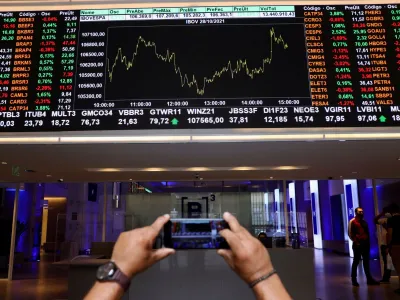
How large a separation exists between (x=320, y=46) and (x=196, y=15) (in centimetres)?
116

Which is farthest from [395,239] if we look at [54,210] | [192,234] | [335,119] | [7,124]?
[54,210]

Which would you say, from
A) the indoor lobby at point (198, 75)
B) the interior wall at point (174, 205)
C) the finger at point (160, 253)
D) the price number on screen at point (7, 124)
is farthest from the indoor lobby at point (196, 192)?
the finger at point (160, 253)

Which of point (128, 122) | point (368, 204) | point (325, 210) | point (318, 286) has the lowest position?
point (318, 286)

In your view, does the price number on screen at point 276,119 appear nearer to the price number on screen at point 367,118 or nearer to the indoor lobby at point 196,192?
the indoor lobby at point 196,192

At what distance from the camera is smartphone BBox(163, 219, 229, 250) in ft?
3.20

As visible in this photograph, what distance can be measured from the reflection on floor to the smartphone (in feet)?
17.8

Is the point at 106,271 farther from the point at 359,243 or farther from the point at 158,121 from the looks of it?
the point at 359,243

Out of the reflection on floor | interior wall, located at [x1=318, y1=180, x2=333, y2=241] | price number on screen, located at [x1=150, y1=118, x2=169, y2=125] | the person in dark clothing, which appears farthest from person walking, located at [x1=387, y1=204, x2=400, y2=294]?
interior wall, located at [x1=318, y1=180, x2=333, y2=241]

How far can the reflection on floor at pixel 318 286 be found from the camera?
19.7ft

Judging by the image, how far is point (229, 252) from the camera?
782 millimetres

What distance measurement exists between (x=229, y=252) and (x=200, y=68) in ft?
8.47

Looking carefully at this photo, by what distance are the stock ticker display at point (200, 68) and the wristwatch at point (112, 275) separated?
232cm

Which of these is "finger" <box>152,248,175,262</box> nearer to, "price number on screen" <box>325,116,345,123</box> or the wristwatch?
the wristwatch

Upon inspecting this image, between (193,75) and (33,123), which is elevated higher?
(193,75)
